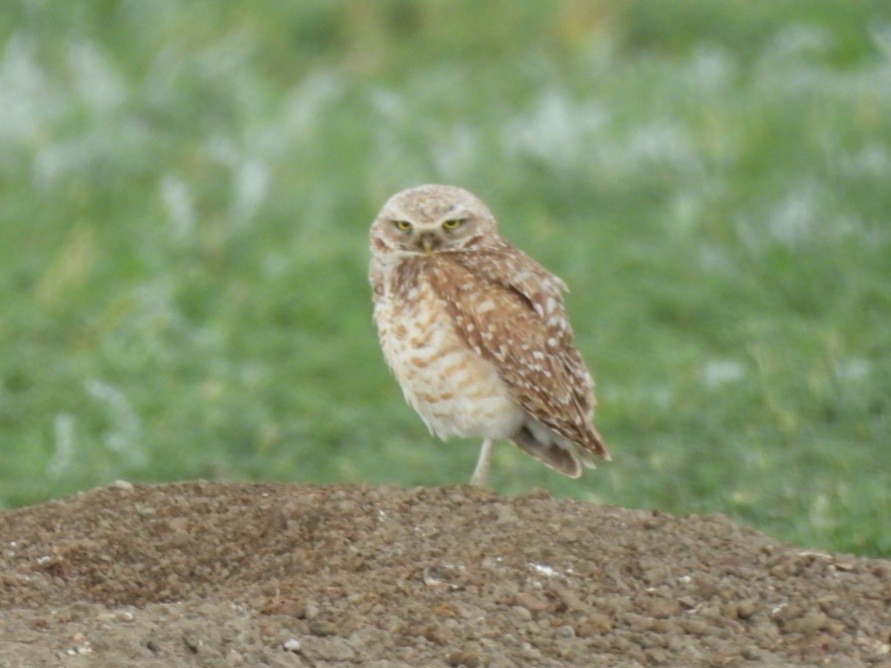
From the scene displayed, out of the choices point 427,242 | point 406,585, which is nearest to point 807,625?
point 406,585

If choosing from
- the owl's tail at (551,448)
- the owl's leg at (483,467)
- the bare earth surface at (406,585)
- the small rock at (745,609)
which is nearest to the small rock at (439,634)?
the bare earth surface at (406,585)

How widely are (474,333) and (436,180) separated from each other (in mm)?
5106

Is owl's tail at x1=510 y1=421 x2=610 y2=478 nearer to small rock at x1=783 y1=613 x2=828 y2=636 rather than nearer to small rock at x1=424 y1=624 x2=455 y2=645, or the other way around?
small rock at x1=783 y1=613 x2=828 y2=636

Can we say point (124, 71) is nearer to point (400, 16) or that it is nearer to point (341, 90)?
point (341, 90)

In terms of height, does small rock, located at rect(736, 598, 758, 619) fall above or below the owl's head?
below

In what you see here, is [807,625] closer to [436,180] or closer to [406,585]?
[406,585]

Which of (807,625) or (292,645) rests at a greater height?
(807,625)

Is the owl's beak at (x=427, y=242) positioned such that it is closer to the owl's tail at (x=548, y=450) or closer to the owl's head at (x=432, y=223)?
the owl's head at (x=432, y=223)

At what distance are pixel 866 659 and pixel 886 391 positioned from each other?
3.65 m

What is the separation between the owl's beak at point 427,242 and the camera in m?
5.60

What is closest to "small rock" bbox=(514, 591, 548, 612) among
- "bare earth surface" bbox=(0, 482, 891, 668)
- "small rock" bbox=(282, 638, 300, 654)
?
"bare earth surface" bbox=(0, 482, 891, 668)

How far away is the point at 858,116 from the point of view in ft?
35.5

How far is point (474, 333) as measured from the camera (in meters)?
5.37

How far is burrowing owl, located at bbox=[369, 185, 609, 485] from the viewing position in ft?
17.7
